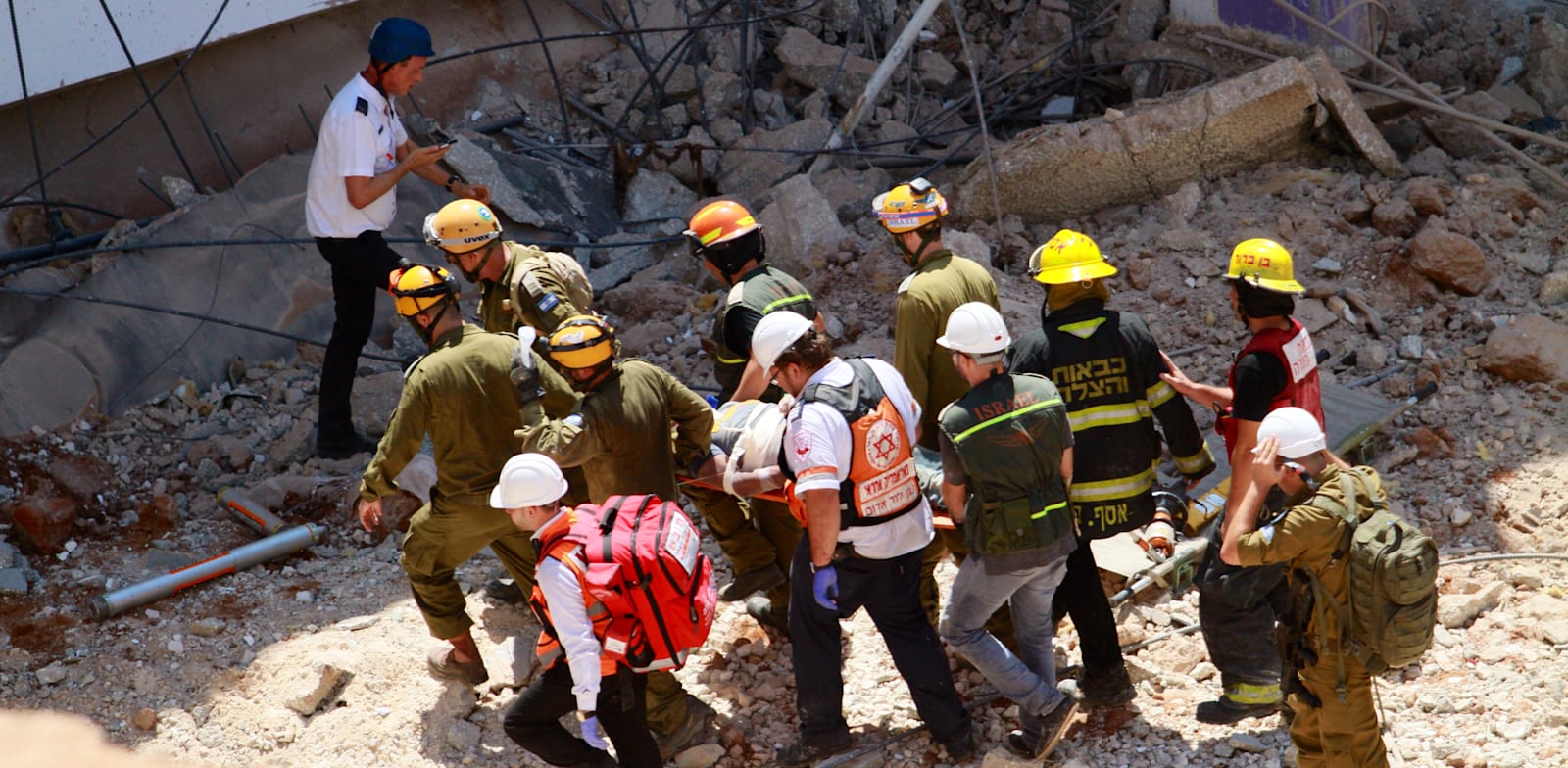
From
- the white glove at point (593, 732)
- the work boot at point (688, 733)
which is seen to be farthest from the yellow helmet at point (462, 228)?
the white glove at point (593, 732)

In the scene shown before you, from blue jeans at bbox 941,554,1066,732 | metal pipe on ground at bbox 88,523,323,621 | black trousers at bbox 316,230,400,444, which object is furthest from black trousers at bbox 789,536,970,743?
black trousers at bbox 316,230,400,444

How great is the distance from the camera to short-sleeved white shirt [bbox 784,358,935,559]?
13.1ft

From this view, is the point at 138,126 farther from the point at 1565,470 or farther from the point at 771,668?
the point at 1565,470

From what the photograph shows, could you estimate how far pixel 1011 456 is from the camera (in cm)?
413

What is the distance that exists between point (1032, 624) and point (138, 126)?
251 inches

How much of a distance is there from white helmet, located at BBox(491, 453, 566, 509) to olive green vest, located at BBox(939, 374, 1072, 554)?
1236 mm

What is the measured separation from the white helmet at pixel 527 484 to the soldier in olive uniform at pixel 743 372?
1229mm

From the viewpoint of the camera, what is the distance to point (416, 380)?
15.2 ft

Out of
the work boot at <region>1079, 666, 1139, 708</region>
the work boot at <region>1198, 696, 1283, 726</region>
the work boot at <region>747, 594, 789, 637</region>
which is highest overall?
the work boot at <region>747, 594, 789, 637</region>

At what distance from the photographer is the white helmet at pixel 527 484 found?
382 cm

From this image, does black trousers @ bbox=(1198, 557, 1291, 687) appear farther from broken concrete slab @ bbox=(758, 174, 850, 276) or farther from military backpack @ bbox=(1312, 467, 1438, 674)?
broken concrete slab @ bbox=(758, 174, 850, 276)

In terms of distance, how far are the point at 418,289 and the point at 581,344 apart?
0.76 metres

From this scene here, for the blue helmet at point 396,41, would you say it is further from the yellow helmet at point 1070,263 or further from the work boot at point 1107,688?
the work boot at point 1107,688

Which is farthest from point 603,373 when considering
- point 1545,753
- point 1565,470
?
point 1565,470
